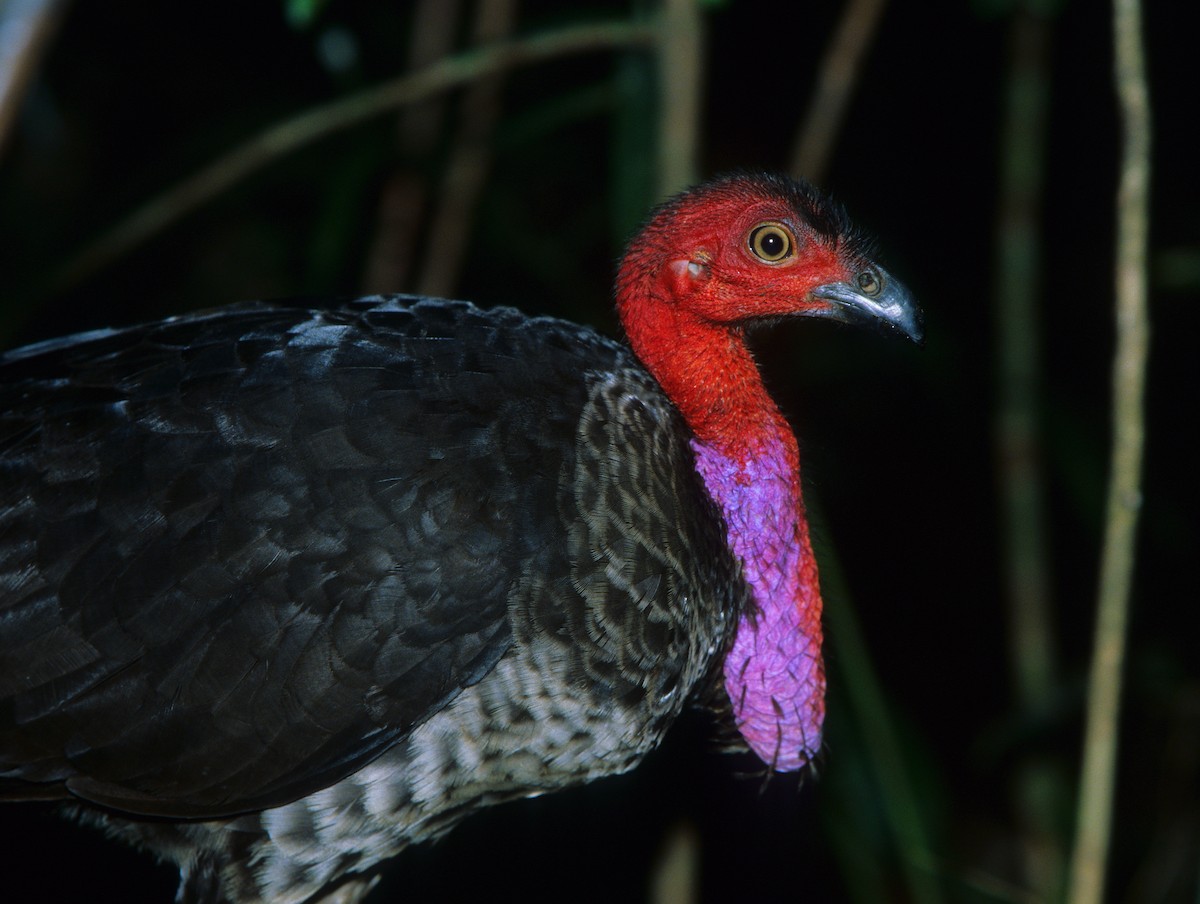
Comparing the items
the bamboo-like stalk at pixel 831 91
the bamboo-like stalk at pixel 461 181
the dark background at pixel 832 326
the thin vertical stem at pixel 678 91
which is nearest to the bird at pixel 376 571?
the thin vertical stem at pixel 678 91

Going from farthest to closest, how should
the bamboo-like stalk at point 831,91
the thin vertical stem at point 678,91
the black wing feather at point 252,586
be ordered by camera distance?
1. the bamboo-like stalk at point 831,91
2. the thin vertical stem at point 678,91
3. the black wing feather at point 252,586

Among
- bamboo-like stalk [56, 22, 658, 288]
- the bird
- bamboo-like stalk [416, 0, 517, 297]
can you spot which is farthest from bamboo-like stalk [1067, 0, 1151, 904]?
bamboo-like stalk [416, 0, 517, 297]

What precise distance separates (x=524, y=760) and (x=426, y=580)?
36cm

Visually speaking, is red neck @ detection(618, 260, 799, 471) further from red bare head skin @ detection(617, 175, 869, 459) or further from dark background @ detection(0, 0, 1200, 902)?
dark background @ detection(0, 0, 1200, 902)

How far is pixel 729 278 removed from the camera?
2.29 metres

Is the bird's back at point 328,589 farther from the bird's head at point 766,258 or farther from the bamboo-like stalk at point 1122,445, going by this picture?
the bamboo-like stalk at point 1122,445

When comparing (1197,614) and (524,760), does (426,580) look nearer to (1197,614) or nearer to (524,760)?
(524,760)

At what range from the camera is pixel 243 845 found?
2.14 m

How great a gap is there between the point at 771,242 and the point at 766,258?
3 cm

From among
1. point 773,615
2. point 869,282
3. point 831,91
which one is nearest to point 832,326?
point 831,91

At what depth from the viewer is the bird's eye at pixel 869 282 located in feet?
7.47

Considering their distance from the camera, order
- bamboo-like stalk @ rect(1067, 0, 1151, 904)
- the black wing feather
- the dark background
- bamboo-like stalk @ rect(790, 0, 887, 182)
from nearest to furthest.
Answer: bamboo-like stalk @ rect(1067, 0, 1151, 904), the black wing feather, bamboo-like stalk @ rect(790, 0, 887, 182), the dark background

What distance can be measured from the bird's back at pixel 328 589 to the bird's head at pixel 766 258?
1.10 ft

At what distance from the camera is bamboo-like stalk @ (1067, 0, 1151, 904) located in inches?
70.9
